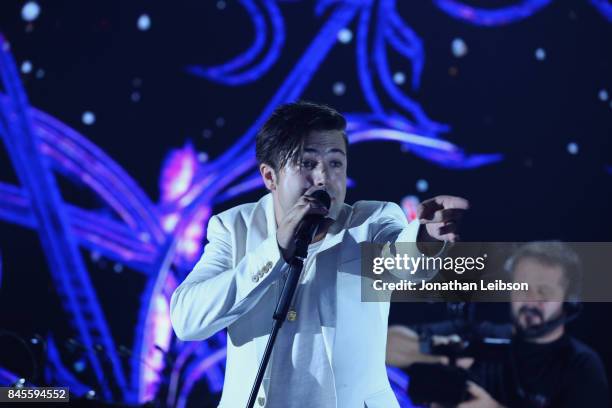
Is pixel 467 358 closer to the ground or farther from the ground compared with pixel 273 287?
farther from the ground

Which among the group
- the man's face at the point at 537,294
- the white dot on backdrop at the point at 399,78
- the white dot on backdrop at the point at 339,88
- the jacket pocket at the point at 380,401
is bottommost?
the jacket pocket at the point at 380,401

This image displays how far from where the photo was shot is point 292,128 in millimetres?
1767

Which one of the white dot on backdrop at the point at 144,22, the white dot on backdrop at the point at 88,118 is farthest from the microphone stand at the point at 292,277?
the white dot on backdrop at the point at 144,22

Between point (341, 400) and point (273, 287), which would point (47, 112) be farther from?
point (341, 400)

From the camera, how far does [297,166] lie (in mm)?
1709

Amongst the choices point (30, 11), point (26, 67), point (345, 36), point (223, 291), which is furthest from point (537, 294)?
point (30, 11)

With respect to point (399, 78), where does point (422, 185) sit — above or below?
below

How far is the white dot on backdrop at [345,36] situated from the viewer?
3543 millimetres

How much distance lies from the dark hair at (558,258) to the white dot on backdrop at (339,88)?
1181 mm

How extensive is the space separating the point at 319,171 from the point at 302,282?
0.28 m

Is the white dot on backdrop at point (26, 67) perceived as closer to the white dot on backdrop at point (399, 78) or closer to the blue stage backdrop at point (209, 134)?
the blue stage backdrop at point (209, 134)

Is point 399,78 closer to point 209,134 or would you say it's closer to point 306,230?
point 209,134

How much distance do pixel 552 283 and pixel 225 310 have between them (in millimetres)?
1916

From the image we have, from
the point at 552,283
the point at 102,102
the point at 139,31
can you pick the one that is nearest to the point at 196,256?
the point at 102,102
